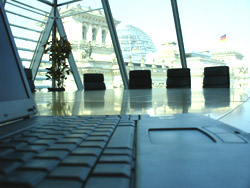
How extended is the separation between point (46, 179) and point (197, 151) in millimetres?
196

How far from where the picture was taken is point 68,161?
0.87 ft

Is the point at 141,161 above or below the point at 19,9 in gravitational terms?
below

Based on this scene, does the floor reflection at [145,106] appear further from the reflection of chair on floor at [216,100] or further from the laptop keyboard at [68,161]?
the laptop keyboard at [68,161]

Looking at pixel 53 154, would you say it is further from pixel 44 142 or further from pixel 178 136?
pixel 178 136

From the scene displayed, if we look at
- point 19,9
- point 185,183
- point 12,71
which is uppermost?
point 19,9

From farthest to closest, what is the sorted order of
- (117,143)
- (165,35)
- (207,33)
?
1. (165,35)
2. (207,33)
3. (117,143)

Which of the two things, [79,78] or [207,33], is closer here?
[207,33]

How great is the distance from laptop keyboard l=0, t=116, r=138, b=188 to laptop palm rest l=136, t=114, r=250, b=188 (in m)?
0.02

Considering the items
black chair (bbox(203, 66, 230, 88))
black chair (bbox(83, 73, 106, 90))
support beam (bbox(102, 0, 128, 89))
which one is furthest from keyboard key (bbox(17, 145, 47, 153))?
support beam (bbox(102, 0, 128, 89))

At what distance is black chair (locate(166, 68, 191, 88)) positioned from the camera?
4.90m

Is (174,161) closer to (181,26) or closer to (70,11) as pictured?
(181,26)

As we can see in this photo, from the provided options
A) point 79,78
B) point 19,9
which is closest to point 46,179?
point 19,9

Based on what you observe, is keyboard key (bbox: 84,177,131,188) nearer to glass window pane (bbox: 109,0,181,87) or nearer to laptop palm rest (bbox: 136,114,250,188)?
laptop palm rest (bbox: 136,114,250,188)

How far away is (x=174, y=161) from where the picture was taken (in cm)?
28
